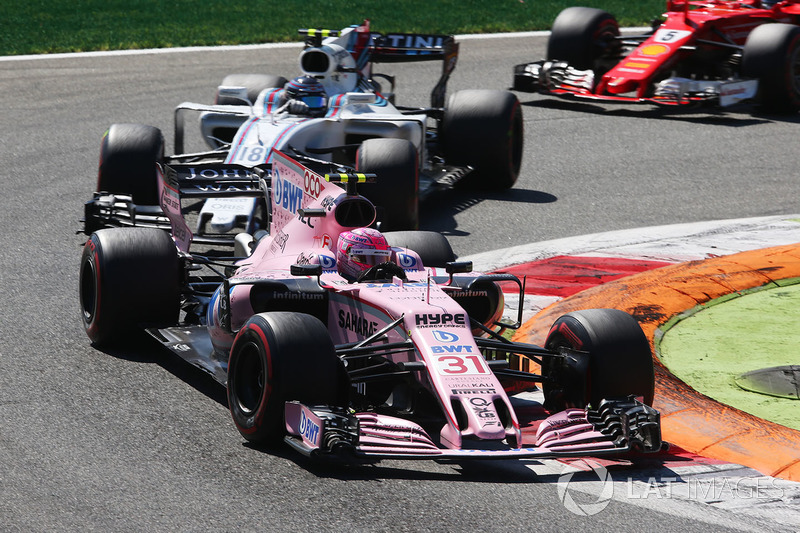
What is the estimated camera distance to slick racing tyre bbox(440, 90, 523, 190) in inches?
542

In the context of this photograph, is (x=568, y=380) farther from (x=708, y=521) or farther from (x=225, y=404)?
(x=225, y=404)

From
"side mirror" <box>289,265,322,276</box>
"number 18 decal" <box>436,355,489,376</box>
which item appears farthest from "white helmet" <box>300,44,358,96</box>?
"number 18 decal" <box>436,355,489,376</box>

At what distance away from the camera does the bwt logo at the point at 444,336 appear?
6.85 metres

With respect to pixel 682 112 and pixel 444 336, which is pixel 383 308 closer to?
pixel 444 336

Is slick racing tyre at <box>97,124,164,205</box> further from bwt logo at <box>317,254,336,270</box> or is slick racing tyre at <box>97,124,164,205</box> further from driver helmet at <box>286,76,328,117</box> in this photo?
bwt logo at <box>317,254,336,270</box>

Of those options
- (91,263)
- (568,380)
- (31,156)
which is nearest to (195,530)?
(568,380)

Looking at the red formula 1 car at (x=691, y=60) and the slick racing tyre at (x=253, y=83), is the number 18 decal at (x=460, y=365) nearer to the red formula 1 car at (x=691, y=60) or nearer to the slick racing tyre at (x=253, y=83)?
the slick racing tyre at (x=253, y=83)

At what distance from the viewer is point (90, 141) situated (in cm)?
1594

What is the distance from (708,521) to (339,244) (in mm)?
2981

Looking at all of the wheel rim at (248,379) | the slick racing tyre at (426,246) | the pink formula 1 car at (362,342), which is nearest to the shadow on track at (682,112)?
the slick racing tyre at (426,246)

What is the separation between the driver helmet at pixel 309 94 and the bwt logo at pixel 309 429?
7136mm

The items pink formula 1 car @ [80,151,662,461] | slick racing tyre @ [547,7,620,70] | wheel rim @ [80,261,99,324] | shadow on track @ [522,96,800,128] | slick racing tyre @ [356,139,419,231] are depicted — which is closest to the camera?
pink formula 1 car @ [80,151,662,461]

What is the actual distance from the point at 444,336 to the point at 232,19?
1924 centimetres

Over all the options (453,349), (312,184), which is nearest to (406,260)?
(312,184)
